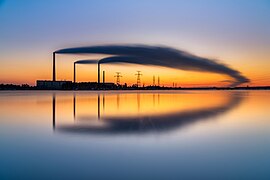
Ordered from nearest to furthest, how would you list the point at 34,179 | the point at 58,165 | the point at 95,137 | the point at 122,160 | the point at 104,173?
the point at 34,179, the point at 104,173, the point at 58,165, the point at 122,160, the point at 95,137

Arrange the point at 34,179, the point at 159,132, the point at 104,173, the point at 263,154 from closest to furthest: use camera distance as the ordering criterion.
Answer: the point at 34,179 → the point at 104,173 → the point at 263,154 → the point at 159,132

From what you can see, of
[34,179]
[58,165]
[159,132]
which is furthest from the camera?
[159,132]

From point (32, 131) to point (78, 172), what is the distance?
5737 mm

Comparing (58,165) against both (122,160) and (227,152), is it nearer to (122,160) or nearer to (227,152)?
(122,160)

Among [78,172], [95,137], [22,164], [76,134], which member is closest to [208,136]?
[95,137]

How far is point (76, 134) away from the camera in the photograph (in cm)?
928

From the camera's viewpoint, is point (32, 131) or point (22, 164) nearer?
point (22, 164)

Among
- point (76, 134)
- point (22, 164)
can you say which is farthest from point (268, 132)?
point (22, 164)

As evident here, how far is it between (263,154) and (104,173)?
418 cm

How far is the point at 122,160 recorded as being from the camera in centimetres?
599

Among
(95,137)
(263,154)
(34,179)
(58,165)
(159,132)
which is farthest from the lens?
(159,132)

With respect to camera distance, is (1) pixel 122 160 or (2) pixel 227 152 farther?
(2) pixel 227 152

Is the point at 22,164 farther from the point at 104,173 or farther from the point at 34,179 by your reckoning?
the point at 104,173

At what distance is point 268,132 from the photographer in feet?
33.0
